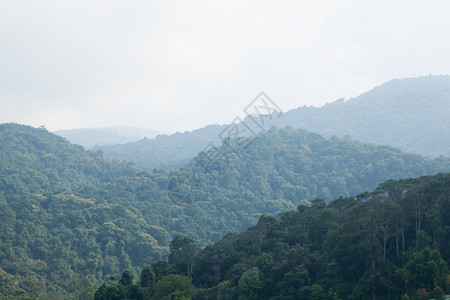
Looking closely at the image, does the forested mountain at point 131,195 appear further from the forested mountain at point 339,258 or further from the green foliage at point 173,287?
the forested mountain at point 339,258

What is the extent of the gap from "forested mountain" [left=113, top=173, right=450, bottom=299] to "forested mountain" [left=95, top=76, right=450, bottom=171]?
80179 millimetres

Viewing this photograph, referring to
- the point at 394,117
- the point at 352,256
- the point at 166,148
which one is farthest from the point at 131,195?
the point at 394,117

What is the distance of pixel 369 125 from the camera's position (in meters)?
141

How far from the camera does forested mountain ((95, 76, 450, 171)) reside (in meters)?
125

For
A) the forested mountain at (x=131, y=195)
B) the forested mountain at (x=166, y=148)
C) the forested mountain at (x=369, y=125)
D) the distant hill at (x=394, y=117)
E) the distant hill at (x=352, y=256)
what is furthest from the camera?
the forested mountain at (x=166, y=148)

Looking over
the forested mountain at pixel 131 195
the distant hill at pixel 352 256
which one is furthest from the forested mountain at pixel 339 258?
the forested mountain at pixel 131 195

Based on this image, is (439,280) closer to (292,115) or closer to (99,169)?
(99,169)

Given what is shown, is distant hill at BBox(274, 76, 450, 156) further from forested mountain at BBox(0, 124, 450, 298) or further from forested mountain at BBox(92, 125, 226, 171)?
forested mountain at BBox(0, 124, 450, 298)

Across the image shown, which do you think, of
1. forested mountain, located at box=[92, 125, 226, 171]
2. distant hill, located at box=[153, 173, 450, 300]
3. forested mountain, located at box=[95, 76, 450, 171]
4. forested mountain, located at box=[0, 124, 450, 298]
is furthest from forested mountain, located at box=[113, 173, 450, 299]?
forested mountain, located at box=[92, 125, 226, 171]

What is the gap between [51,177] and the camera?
81.4 meters

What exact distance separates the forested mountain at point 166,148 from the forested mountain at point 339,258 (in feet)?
285

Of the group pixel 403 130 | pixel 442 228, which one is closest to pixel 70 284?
pixel 442 228

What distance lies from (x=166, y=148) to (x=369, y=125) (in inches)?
2074

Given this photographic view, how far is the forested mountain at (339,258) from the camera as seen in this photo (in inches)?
934
